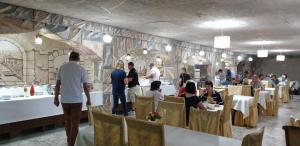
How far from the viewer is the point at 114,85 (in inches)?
228

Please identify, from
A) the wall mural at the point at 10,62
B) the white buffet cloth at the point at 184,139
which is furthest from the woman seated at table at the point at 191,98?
the wall mural at the point at 10,62

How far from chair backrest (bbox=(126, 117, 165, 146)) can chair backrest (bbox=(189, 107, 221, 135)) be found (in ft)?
3.36

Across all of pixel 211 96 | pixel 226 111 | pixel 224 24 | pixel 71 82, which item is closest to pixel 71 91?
pixel 71 82

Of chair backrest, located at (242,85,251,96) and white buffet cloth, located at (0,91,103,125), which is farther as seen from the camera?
chair backrest, located at (242,85,251,96)

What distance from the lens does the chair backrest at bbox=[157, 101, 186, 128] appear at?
3.08 meters

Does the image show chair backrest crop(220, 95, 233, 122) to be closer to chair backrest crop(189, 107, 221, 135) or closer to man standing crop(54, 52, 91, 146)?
chair backrest crop(189, 107, 221, 135)

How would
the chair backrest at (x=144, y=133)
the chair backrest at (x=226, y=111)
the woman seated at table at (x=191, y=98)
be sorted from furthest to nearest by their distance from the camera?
the chair backrest at (x=226, y=111)
the woman seated at table at (x=191, y=98)
the chair backrest at (x=144, y=133)

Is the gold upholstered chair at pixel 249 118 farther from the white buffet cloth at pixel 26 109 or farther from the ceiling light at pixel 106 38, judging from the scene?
the white buffet cloth at pixel 26 109

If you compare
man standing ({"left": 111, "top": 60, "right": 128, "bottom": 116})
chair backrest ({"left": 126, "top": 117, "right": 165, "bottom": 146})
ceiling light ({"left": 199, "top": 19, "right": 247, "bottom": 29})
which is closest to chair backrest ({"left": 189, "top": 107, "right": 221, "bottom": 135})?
chair backrest ({"left": 126, "top": 117, "right": 165, "bottom": 146})

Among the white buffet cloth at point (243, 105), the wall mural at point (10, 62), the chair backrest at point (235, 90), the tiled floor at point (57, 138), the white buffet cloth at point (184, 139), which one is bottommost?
the tiled floor at point (57, 138)

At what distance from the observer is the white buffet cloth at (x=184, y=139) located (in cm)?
209

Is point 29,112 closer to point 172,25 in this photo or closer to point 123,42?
point 123,42

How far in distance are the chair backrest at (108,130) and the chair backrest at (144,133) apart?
104 millimetres

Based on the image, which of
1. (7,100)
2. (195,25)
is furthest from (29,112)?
(195,25)
